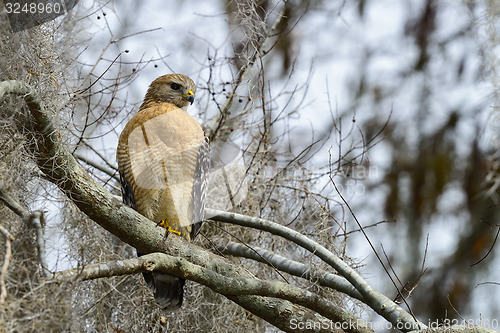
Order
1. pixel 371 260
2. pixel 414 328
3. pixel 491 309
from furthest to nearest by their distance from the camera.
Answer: pixel 371 260 → pixel 491 309 → pixel 414 328

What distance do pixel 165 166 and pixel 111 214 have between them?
3.35 ft

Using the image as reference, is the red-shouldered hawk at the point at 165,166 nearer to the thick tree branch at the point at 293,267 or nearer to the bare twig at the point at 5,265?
the thick tree branch at the point at 293,267

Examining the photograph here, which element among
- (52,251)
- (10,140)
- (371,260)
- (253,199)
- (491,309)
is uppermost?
(371,260)

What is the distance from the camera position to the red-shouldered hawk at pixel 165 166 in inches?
160

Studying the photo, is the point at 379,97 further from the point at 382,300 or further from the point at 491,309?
the point at 382,300

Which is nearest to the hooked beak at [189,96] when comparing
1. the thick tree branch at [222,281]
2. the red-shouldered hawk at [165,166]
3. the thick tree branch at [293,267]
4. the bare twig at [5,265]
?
the red-shouldered hawk at [165,166]

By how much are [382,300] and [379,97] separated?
524cm

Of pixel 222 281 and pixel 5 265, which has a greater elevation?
pixel 222 281

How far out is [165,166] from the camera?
13.6 ft

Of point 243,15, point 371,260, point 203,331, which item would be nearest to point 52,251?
point 203,331

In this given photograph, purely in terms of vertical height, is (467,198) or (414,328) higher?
(467,198)

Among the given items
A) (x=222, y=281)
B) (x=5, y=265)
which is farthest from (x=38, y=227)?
(x=222, y=281)

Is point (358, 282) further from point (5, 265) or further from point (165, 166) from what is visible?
point (5, 265)

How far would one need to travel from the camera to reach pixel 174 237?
139 inches
